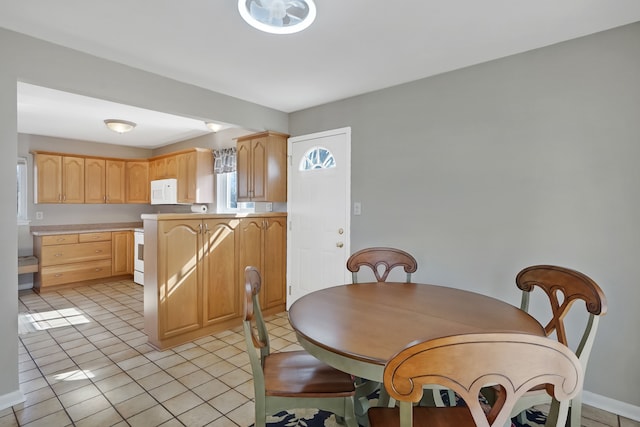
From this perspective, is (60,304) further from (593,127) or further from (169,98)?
(593,127)

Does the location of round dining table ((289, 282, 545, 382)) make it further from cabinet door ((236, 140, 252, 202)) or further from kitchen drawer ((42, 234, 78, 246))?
kitchen drawer ((42, 234, 78, 246))

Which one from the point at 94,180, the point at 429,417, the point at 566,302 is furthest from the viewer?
the point at 94,180

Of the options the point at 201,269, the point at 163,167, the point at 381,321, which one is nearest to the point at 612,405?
the point at 381,321

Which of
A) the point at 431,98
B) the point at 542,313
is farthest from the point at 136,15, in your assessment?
the point at 542,313

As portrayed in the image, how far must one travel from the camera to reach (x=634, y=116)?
1978 millimetres

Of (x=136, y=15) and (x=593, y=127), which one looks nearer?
(x=136, y=15)

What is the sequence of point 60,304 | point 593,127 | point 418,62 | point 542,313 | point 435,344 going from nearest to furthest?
point 435,344
point 593,127
point 542,313
point 418,62
point 60,304

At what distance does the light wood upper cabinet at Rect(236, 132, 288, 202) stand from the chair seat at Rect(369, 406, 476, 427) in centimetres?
284

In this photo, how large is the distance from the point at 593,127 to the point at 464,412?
1993 mm

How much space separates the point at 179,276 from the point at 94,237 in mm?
3237

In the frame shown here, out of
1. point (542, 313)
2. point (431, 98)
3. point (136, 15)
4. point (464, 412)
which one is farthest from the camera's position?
point (431, 98)

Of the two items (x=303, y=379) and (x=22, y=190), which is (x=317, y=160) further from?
(x=22, y=190)

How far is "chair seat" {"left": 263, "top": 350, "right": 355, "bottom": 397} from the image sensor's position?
1434 mm

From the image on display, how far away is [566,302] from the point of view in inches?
62.2
